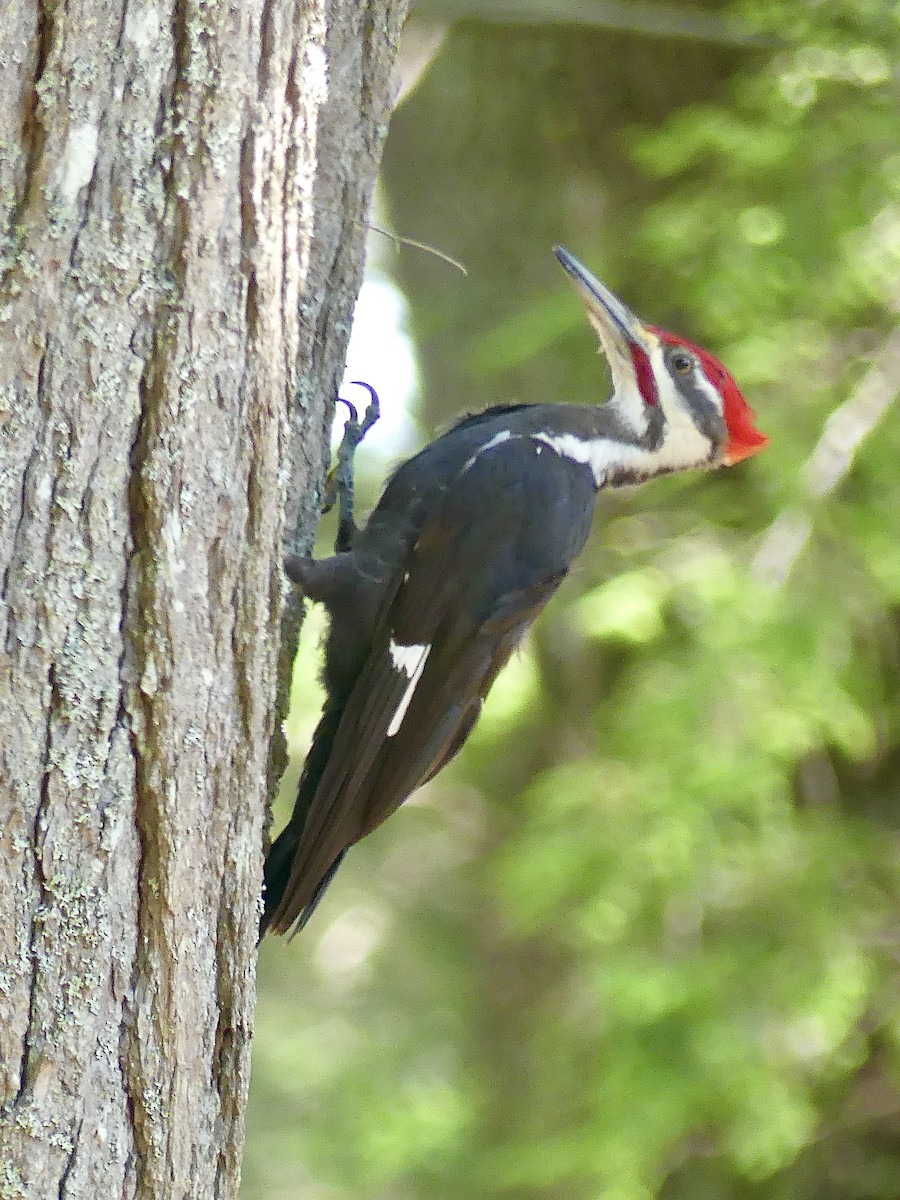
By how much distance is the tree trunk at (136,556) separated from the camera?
1203mm

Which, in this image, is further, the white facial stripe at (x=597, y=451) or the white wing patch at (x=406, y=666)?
the white facial stripe at (x=597, y=451)

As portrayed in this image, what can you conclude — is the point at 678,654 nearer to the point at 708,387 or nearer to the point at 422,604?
the point at 708,387

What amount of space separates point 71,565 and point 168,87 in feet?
1.39

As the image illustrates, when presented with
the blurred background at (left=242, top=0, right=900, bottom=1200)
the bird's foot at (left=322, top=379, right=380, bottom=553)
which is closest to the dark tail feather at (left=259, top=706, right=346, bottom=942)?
the bird's foot at (left=322, top=379, right=380, bottom=553)

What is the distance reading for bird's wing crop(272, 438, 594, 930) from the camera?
2064 mm

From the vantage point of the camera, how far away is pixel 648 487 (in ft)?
13.0

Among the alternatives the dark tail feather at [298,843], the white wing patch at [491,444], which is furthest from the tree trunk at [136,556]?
the white wing patch at [491,444]

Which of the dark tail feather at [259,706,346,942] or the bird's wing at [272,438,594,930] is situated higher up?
the bird's wing at [272,438,594,930]

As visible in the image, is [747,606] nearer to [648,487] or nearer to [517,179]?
[648,487]

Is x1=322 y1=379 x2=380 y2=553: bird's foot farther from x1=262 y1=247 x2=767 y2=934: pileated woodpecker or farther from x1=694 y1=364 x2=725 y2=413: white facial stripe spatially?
x1=694 y1=364 x2=725 y2=413: white facial stripe

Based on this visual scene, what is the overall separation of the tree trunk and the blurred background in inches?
77.7

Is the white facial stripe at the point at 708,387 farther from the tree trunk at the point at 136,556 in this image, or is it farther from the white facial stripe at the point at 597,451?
the tree trunk at the point at 136,556

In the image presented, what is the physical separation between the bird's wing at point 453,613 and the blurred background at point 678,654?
3.69 feet

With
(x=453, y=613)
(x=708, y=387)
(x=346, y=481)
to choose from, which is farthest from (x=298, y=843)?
(x=708, y=387)
